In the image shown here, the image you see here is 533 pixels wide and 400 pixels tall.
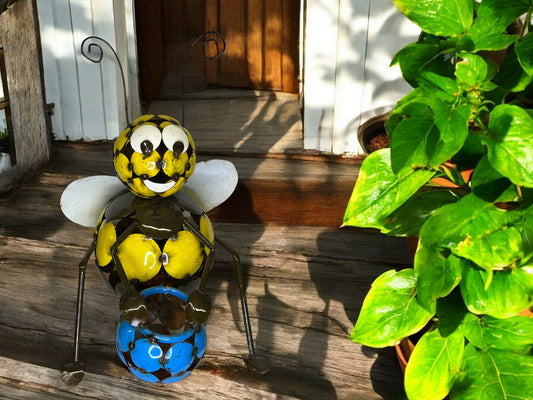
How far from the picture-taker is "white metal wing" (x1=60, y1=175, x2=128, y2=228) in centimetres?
202

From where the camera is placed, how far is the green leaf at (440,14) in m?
1.46

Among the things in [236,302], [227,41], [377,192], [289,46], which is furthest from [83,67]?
[377,192]

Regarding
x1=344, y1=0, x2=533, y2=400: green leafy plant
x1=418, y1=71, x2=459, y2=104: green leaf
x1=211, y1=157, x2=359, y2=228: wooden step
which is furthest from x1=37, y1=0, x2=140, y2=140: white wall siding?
x1=418, y1=71, x2=459, y2=104: green leaf

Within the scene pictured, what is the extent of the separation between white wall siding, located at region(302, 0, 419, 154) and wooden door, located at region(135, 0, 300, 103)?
605 mm

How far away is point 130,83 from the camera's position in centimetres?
346

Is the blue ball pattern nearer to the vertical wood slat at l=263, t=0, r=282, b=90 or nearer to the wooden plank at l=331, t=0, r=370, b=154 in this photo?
the wooden plank at l=331, t=0, r=370, b=154

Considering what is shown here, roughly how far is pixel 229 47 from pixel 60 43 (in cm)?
108

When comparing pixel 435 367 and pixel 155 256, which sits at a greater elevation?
pixel 155 256

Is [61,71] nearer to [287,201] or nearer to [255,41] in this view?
[255,41]

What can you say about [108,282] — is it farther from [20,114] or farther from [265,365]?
[20,114]

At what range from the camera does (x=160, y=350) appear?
1751mm

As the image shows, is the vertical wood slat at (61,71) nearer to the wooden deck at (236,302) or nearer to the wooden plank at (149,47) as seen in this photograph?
the wooden deck at (236,302)

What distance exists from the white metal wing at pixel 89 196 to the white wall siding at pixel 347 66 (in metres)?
1.41

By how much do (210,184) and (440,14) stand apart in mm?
948
